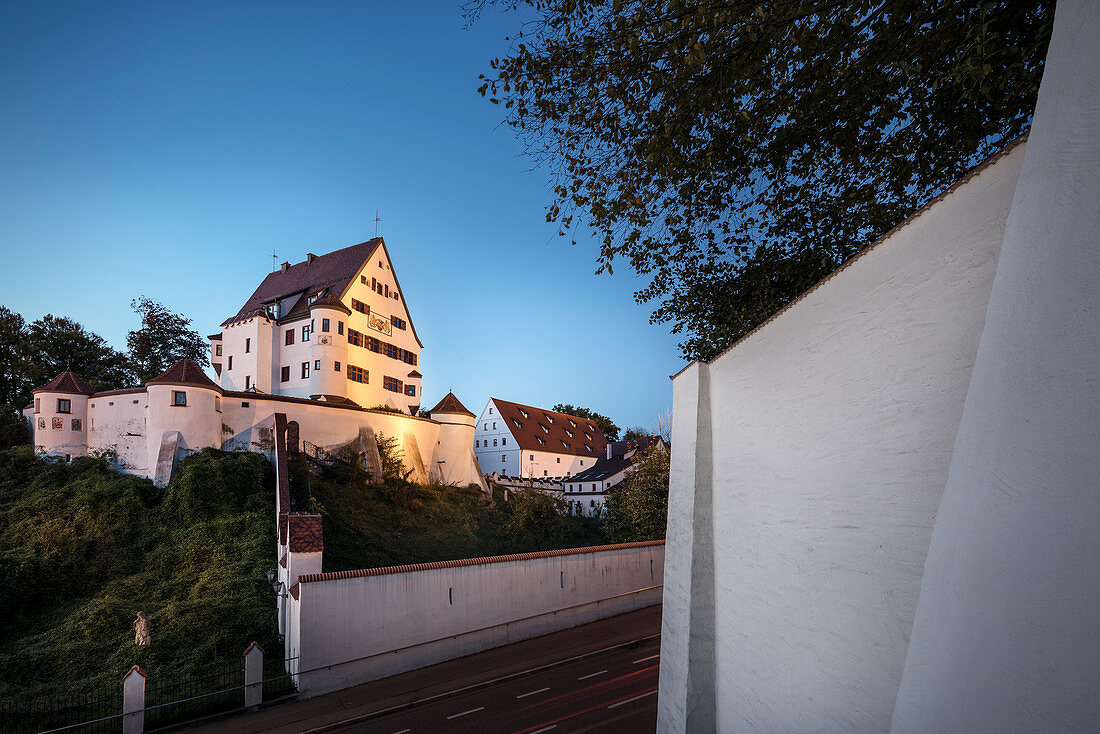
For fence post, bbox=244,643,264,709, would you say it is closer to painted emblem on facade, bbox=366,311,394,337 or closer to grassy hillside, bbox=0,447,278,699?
grassy hillside, bbox=0,447,278,699

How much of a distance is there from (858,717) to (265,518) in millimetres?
20769

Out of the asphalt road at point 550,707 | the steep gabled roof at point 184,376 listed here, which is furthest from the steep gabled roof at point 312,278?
the asphalt road at point 550,707

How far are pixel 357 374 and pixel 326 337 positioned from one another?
313 cm

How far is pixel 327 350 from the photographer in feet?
103

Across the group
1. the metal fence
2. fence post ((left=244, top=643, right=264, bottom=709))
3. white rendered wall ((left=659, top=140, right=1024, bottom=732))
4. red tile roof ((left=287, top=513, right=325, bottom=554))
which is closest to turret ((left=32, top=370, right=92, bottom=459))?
the metal fence

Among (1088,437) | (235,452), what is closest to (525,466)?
(235,452)

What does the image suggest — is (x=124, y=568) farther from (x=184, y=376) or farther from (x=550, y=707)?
(x=550, y=707)

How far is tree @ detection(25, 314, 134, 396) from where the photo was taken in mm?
32000

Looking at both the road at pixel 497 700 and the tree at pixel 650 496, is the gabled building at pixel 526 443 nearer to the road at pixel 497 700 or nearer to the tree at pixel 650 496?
the tree at pixel 650 496

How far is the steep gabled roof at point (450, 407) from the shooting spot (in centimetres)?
3519

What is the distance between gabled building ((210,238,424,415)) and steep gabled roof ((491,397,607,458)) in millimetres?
11140

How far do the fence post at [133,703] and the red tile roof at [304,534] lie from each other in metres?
3.56

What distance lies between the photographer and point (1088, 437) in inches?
74.9

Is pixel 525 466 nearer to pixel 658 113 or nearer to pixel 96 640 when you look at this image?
pixel 96 640
